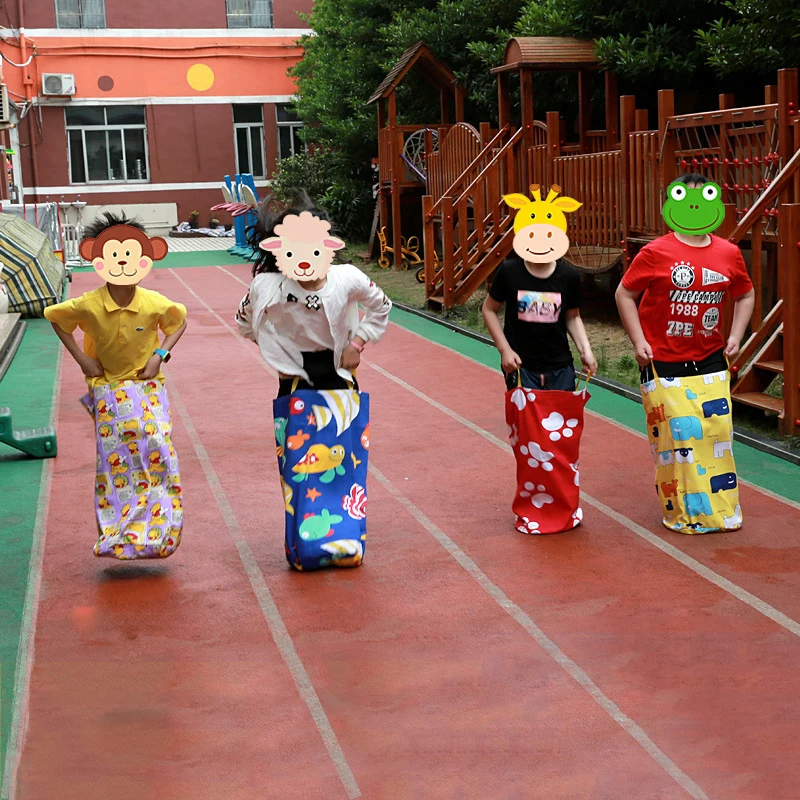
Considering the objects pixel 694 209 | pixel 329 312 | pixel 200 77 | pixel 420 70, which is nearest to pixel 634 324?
pixel 694 209

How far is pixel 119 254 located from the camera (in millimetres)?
5395

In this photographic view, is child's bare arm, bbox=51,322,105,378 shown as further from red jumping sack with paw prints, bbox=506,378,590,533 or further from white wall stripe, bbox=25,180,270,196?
white wall stripe, bbox=25,180,270,196

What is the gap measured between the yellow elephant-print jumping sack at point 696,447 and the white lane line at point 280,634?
210cm

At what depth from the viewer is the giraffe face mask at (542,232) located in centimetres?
583

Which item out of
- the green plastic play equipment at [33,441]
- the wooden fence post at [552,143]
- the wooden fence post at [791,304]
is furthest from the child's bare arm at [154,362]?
the wooden fence post at [552,143]

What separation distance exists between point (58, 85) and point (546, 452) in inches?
1125

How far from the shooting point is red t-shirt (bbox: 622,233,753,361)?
5824 mm

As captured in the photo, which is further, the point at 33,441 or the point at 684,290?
the point at 33,441

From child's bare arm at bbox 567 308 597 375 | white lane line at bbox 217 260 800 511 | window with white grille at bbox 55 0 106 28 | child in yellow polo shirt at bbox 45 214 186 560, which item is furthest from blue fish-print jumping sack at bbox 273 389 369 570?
window with white grille at bbox 55 0 106 28

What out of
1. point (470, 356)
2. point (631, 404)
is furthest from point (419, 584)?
point (470, 356)

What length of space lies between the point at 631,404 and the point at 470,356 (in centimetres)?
290

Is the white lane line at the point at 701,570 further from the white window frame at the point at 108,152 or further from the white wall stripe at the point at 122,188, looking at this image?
the white window frame at the point at 108,152

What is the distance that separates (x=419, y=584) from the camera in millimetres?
5492

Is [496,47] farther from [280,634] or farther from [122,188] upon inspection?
[122,188]
